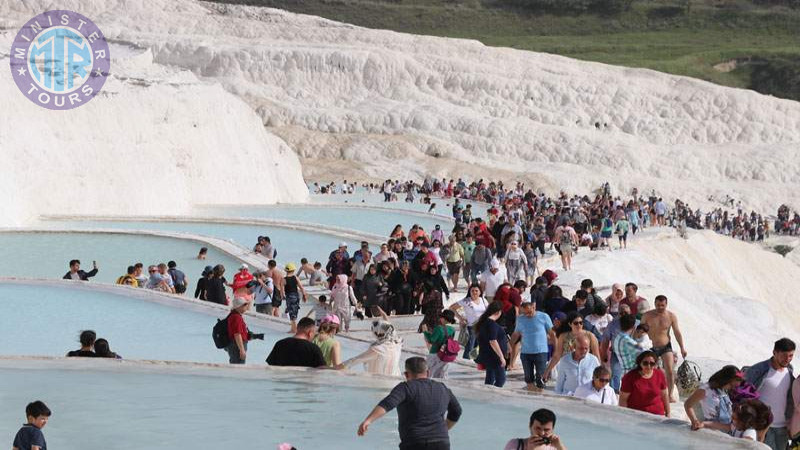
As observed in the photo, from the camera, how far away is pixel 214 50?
81.6m

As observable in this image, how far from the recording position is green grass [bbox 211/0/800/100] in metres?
123

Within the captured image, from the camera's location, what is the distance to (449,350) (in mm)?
10484

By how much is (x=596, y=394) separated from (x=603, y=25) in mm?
136625

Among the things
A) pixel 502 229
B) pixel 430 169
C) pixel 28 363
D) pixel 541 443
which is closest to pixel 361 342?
pixel 28 363

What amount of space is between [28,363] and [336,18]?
441 ft

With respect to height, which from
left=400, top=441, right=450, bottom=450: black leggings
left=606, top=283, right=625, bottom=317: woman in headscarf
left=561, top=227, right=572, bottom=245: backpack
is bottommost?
left=400, top=441, right=450, bottom=450: black leggings

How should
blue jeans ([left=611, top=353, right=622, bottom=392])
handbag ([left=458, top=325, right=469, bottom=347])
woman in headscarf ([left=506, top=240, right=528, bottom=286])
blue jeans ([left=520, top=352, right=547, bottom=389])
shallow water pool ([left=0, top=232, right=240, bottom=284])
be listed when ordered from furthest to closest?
shallow water pool ([left=0, top=232, right=240, bottom=284])
woman in headscarf ([left=506, top=240, right=528, bottom=286])
handbag ([left=458, top=325, right=469, bottom=347])
blue jeans ([left=520, top=352, right=547, bottom=389])
blue jeans ([left=611, top=353, right=622, bottom=392])

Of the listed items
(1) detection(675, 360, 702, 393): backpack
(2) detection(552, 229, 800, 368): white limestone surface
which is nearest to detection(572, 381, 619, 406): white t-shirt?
(1) detection(675, 360, 702, 393): backpack

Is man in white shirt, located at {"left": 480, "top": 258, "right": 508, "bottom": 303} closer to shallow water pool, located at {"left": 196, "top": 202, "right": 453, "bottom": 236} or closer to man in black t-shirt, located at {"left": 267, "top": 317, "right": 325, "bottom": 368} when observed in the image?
man in black t-shirt, located at {"left": 267, "top": 317, "right": 325, "bottom": 368}

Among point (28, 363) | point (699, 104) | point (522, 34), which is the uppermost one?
point (522, 34)

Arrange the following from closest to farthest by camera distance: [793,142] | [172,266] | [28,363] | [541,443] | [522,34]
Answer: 1. [541,443]
2. [28,363]
3. [172,266]
4. [793,142]
5. [522,34]

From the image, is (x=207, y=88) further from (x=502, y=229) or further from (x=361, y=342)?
(x=361, y=342)

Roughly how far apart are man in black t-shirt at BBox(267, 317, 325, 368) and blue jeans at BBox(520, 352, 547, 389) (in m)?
2.37

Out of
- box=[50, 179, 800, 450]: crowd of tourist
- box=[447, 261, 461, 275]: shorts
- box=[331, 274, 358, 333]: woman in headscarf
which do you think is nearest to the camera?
box=[50, 179, 800, 450]: crowd of tourist
